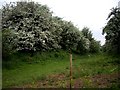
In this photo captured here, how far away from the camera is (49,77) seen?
20.5 metres

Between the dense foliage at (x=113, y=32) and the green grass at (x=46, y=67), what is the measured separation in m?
1.10

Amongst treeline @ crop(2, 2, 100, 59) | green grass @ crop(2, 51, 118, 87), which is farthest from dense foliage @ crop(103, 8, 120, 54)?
treeline @ crop(2, 2, 100, 59)

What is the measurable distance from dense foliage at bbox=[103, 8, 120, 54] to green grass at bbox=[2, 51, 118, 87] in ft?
3.60

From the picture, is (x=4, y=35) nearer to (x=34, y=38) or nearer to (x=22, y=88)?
(x=34, y=38)

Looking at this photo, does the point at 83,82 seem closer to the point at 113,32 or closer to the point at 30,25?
the point at 113,32

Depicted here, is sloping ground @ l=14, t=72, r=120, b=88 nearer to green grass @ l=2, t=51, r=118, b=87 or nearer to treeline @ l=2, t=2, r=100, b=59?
green grass @ l=2, t=51, r=118, b=87

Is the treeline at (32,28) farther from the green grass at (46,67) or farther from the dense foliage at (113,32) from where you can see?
the dense foliage at (113,32)

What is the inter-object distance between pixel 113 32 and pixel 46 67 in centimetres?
726

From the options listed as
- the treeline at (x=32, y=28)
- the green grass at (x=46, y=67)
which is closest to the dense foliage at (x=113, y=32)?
the green grass at (x=46, y=67)

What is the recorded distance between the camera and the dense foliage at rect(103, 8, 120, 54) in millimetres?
27438

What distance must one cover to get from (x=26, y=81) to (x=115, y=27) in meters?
11.7

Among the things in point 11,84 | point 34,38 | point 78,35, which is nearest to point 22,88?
point 11,84

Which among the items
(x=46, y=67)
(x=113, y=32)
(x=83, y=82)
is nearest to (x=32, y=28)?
(x=46, y=67)

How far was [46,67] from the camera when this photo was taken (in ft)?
87.4
